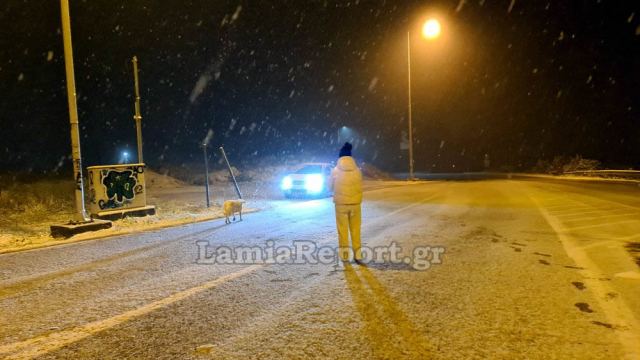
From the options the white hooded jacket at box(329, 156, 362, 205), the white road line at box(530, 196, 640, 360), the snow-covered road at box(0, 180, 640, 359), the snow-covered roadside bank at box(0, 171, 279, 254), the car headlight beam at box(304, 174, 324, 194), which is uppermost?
the white hooded jacket at box(329, 156, 362, 205)

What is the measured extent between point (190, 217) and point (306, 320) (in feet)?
28.9

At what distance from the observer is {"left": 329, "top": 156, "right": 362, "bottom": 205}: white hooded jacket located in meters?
6.81

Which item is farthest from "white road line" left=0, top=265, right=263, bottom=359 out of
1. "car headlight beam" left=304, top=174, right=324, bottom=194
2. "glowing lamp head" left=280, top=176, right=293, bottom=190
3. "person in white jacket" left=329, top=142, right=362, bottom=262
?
"glowing lamp head" left=280, top=176, right=293, bottom=190

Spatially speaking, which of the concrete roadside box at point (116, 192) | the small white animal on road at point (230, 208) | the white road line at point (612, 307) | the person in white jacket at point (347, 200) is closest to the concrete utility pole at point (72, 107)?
the concrete roadside box at point (116, 192)

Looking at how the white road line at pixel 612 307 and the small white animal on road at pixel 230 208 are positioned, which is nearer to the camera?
the white road line at pixel 612 307

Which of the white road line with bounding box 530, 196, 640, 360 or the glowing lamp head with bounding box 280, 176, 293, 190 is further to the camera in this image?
the glowing lamp head with bounding box 280, 176, 293, 190

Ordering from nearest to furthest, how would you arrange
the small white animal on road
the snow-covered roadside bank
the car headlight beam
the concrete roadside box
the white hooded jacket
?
the white hooded jacket → the snow-covered roadside bank → the small white animal on road → the concrete roadside box → the car headlight beam

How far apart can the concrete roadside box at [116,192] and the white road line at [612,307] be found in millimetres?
10670

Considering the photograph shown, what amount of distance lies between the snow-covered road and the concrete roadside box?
3.06 meters

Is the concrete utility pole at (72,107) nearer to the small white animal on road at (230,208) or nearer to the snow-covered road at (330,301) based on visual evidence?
the snow-covered road at (330,301)

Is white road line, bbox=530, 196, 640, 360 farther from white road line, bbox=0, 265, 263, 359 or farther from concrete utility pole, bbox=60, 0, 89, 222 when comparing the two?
concrete utility pole, bbox=60, 0, 89, 222

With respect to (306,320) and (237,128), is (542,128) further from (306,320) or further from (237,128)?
(306,320)

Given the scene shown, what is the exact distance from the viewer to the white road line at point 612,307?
371 cm

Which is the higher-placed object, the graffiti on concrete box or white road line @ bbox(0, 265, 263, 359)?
the graffiti on concrete box
